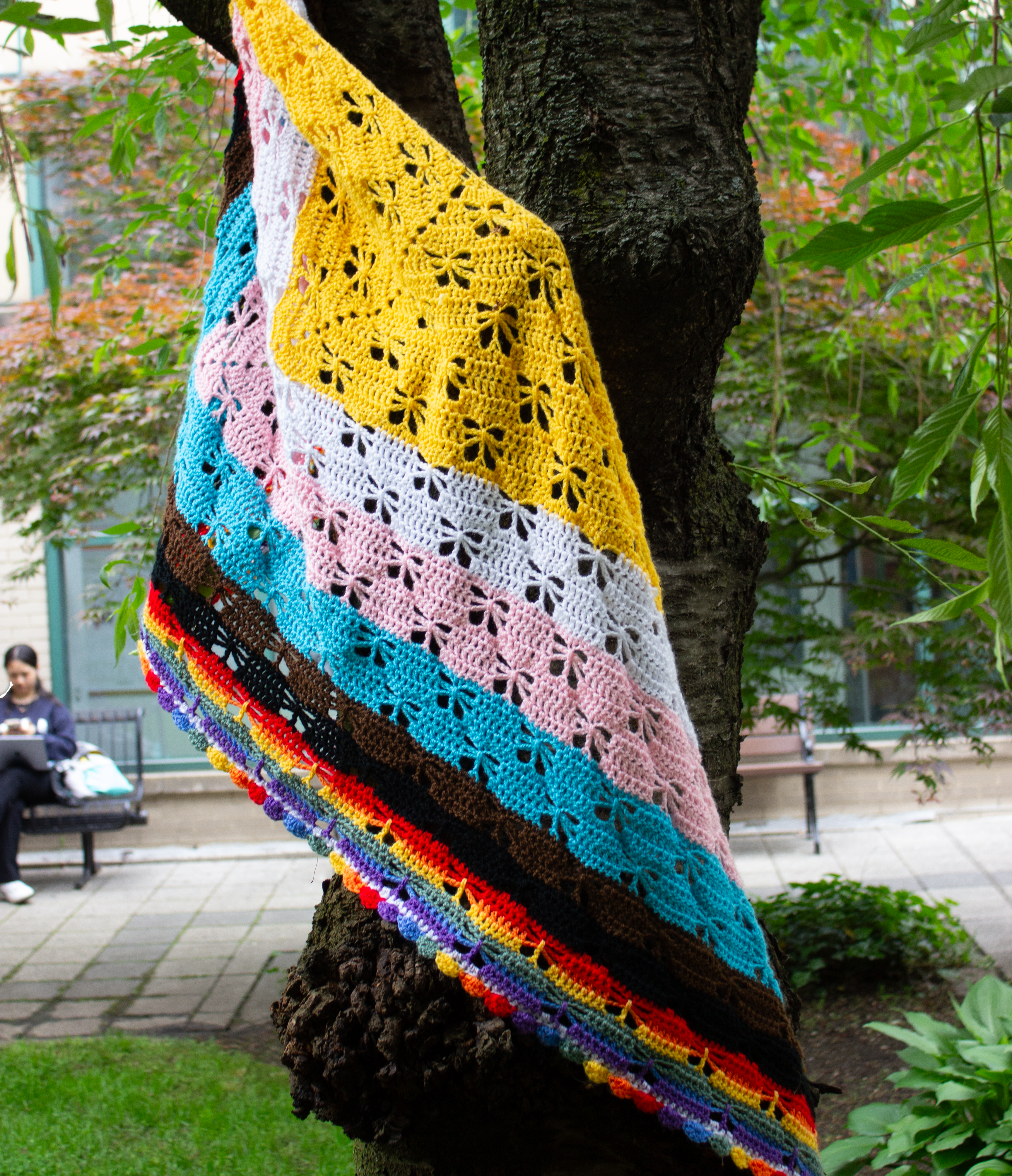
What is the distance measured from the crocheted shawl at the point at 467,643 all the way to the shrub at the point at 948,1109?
1980 millimetres

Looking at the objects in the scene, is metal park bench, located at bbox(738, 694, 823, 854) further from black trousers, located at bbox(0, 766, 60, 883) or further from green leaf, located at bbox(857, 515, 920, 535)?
green leaf, located at bbox(857, 515, 920, 535)

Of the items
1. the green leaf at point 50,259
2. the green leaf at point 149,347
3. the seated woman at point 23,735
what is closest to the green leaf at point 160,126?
the green leaf at point 149,347

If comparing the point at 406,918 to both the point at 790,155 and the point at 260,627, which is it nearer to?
the point at 260,627

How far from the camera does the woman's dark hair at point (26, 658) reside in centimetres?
764

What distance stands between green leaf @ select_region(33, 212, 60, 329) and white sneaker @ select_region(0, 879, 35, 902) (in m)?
6.57

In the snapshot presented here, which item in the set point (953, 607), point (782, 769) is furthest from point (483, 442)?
point (782, 769)

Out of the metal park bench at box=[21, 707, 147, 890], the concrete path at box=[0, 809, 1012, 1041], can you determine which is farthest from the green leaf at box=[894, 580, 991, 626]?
the metal park bench at box=[21, 707, 147, 890]

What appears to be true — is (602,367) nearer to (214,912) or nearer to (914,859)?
(214,912)

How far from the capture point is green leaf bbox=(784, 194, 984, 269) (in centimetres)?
125

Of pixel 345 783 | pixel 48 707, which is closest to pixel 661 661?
pixel 345 783

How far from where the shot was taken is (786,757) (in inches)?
325

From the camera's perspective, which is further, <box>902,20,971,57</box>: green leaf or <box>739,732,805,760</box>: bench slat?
<box>739,732,805,760</box>: bench slat

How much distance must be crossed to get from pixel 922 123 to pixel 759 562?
1957mm

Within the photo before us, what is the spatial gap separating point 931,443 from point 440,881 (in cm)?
81
